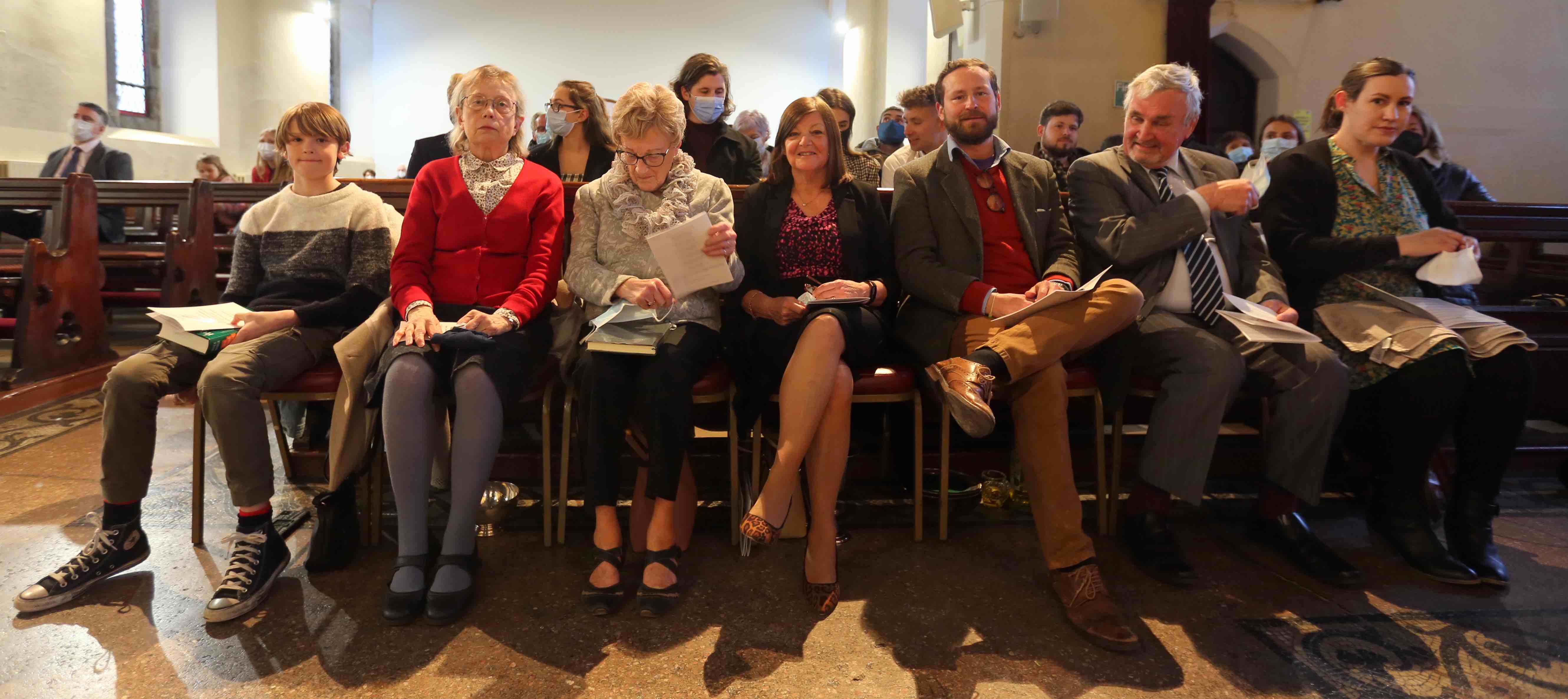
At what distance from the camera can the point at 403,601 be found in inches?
76.8

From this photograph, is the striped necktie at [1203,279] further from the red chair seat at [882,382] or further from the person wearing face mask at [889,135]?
the person wearing face mask at [889,135]

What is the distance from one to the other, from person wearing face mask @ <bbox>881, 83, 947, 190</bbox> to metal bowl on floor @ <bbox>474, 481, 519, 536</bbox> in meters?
Answer: 2.13

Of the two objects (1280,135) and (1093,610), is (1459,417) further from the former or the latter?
(1280,135)

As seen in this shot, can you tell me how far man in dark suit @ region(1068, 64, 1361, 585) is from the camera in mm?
2232

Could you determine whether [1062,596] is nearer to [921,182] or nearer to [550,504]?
[921,182]

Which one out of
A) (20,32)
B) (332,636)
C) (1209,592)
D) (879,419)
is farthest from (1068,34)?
(20,32)

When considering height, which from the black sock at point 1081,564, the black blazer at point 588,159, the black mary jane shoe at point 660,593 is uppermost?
the black blazer at point 588,159

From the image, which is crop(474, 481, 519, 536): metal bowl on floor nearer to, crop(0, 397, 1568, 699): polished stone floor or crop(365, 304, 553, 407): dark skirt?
crop(0, 397, 1568, 699): polished stone floor

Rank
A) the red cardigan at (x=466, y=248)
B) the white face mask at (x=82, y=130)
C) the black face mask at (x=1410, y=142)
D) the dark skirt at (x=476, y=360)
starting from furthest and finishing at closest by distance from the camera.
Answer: the white face mask at (x=82, y=130) → the black face mask at (x=1410, y=142) → the red cardigan at (x=466, y=248) → the dark skirt at (x=476, y=360)

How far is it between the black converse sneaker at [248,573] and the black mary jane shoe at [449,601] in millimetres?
406

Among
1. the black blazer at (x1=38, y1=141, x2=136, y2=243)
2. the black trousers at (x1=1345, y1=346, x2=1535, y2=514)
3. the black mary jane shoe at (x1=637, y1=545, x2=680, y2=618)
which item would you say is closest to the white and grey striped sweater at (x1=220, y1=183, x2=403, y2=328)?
the black mary jane shoe at (x1=637, y1=545, x2=680, y2=618)

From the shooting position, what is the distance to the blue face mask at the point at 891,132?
4602mm

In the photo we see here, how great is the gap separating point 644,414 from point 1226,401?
5.03 feet

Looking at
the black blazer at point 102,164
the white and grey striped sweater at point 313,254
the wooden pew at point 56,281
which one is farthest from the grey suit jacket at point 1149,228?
the black blazer at point 102,164
